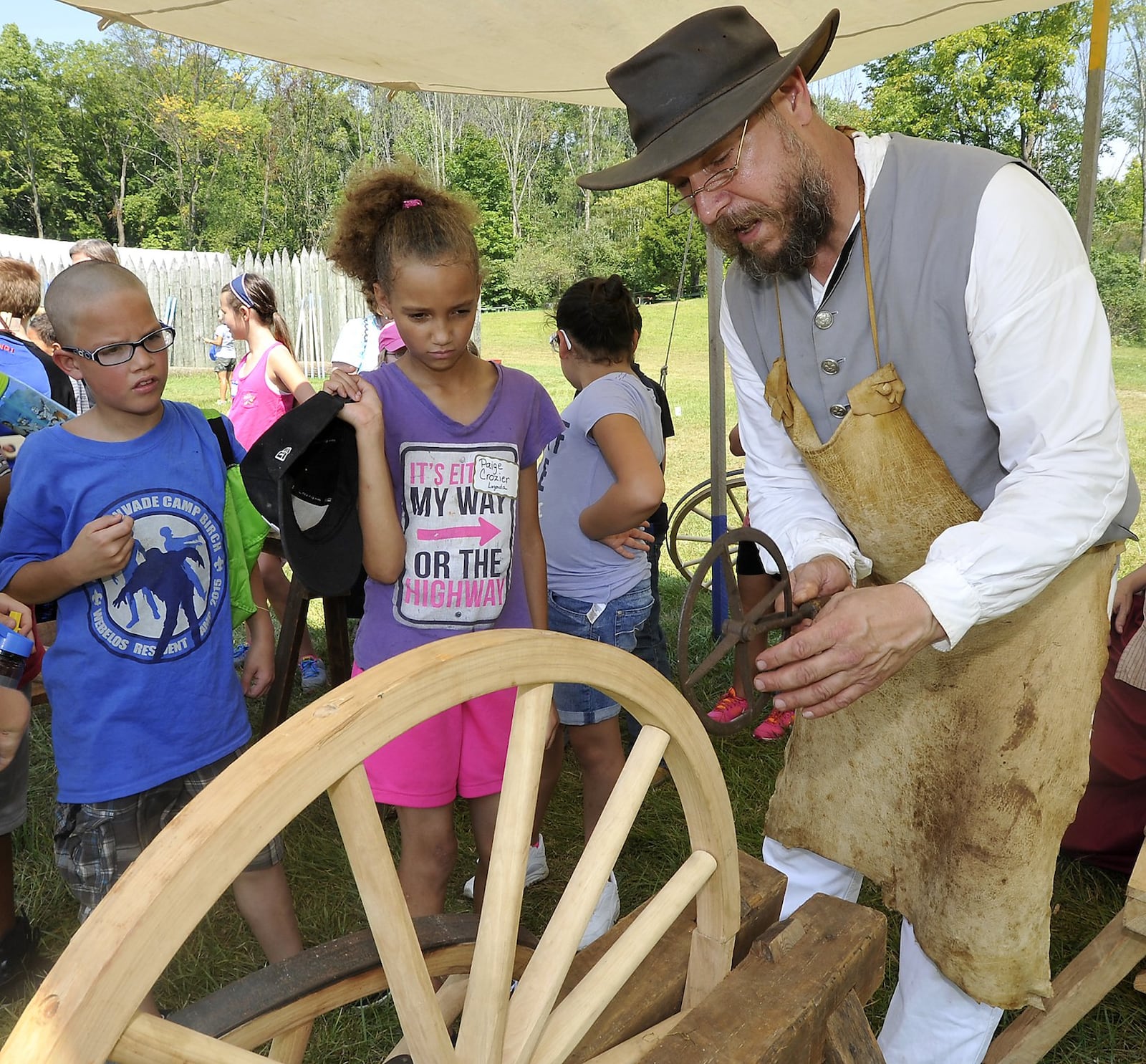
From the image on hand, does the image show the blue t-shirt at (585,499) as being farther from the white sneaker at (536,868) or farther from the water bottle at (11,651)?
the water bottle at (11,651)

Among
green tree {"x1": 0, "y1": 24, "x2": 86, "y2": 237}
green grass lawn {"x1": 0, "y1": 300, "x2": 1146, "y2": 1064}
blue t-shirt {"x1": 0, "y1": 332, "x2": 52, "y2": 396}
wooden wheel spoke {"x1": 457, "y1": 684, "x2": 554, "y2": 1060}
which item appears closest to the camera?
wooden wheel spoke {"x1": 457, "y1": 684, "x2": 554, "y2": 1060}

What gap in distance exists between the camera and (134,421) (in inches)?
77.9

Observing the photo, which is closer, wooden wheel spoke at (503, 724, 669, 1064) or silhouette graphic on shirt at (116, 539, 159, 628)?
wooden wheel spoke at (503, 724, 669, 1064)

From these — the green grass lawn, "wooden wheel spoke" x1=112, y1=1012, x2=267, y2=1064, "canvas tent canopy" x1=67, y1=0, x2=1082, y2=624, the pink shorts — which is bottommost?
the green grass lawn

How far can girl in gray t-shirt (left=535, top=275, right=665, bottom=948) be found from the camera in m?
2.54

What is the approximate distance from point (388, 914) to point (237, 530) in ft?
4.68

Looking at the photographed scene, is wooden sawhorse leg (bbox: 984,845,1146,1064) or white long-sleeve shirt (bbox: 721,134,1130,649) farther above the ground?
white long-sleeve shirt (bbox: 721,134,1130,649)

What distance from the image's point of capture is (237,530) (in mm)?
2152

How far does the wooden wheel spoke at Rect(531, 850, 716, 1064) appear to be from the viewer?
1126mm

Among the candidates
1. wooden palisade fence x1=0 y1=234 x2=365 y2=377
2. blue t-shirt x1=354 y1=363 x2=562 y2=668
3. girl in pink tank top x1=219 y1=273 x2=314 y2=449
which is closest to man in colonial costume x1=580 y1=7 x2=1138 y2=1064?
blue t-shirt x1=354 y1=363 x2=562 y2=668

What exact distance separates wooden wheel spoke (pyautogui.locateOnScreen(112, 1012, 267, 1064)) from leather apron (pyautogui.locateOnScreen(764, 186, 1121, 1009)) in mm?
1390

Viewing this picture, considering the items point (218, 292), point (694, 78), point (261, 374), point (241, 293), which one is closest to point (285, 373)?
point (261, 374)

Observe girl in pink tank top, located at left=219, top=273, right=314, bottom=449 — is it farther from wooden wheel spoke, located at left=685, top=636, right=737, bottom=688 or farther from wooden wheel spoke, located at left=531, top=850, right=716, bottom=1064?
wooden wheel spoke, located at left=531, top=850, right=716, bottom=1064

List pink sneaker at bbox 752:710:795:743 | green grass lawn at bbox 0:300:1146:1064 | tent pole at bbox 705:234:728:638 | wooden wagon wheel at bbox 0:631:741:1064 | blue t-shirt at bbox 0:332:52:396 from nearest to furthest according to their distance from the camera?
1. wooden wagon wheel at bbox 0:631:741:1064
2. green grass lawn at bbox 0:300:1146:1064
3. pink sneaker at bbox 752:710:795:743
4. blue t-shirt at bbox 0:332:52:396
5. tent pole at bbox 705:234:728:638
